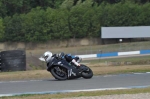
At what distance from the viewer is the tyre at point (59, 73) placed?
17.2 metres

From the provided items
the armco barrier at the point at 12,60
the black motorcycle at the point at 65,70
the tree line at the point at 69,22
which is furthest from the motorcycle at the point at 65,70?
the tree line at the point at 69,22

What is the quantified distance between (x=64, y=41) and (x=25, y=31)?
268 inches

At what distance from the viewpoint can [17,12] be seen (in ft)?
273

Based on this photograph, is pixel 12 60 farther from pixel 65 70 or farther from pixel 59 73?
pixel 65 70

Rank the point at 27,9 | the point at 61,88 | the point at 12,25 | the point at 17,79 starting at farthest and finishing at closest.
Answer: the point at 27,9, the point at 12,25, the point at 17,79, the point at 61,88

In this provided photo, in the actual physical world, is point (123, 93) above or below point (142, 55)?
above

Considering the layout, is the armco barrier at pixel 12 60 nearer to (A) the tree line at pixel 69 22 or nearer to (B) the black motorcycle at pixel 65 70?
(B) the black motorcycle at pixel 65 70

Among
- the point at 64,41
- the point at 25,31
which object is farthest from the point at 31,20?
the point at 64,41

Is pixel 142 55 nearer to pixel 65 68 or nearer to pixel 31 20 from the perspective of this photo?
pixel 65 68

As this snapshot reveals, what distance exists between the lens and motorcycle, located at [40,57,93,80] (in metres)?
17.0

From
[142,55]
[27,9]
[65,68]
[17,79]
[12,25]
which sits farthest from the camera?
[27,9]

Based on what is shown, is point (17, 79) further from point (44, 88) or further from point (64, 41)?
point (64, 41)

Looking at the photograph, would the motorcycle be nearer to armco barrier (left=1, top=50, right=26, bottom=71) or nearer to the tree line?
armco barrier (left=1, top=50, right=26, bottom=71)

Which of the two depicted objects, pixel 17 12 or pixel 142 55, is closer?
pixel 142 55
